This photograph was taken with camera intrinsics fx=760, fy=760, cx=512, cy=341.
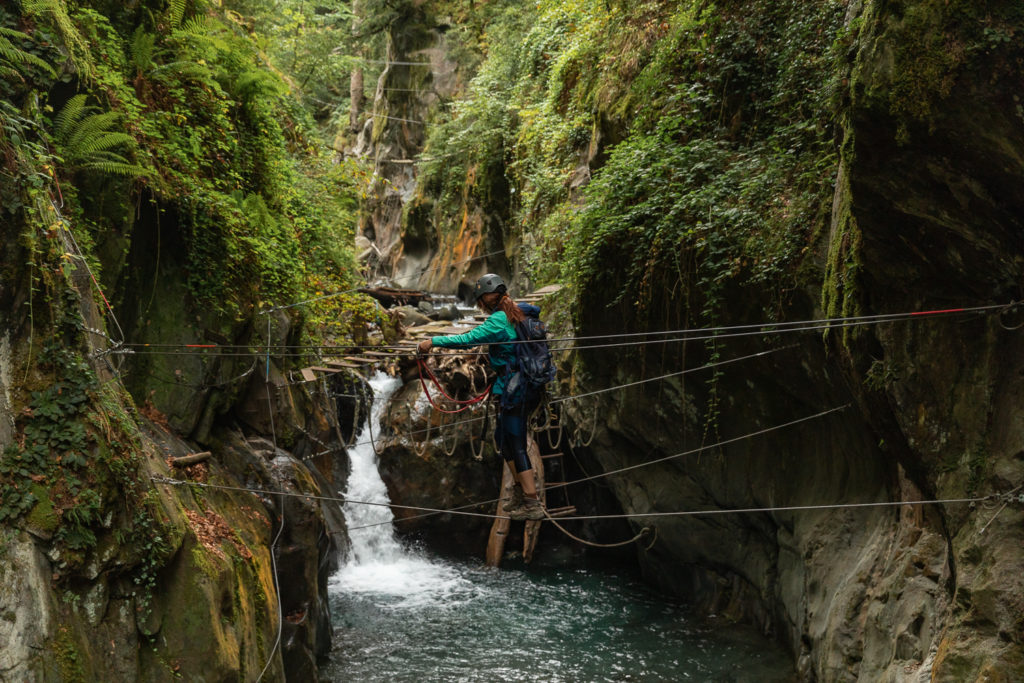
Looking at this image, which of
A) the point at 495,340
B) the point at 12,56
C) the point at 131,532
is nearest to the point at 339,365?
the point at 495,340

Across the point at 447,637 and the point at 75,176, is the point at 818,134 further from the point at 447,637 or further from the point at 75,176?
the point at 447,637

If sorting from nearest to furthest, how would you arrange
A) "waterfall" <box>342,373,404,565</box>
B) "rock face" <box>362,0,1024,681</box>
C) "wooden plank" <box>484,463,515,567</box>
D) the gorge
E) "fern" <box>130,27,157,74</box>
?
"rock face" <box>362,0,1024,681</box>
the gorge
"fern" <box>130,27,157,74</box>
"waterfall" <box>342,373,404,565</box>
"wooden plank" <box>484,463,515,567</box>

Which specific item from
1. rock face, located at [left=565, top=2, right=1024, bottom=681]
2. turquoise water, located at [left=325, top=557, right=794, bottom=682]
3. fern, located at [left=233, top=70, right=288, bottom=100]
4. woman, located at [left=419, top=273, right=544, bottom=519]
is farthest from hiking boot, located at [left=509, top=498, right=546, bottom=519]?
fern, located at [left=233, top=70, right=288, bottom=100]

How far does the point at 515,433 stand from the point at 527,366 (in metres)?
0.68

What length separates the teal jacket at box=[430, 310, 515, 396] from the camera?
657 centimetres

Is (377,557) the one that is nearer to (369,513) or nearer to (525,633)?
(369,513)

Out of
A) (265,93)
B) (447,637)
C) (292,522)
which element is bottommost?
(447,637)

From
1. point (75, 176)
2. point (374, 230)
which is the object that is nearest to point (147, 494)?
point (75, 176)

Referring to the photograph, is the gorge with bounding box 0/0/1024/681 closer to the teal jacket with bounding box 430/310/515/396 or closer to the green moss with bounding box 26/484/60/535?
the green moss with bounding box 26/484/60/535

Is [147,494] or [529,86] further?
[529,86]

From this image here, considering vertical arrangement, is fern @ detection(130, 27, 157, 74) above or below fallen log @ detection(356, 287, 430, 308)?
above

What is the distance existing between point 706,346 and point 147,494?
6.38m

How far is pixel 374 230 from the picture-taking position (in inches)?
1352

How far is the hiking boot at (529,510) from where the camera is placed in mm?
7113
